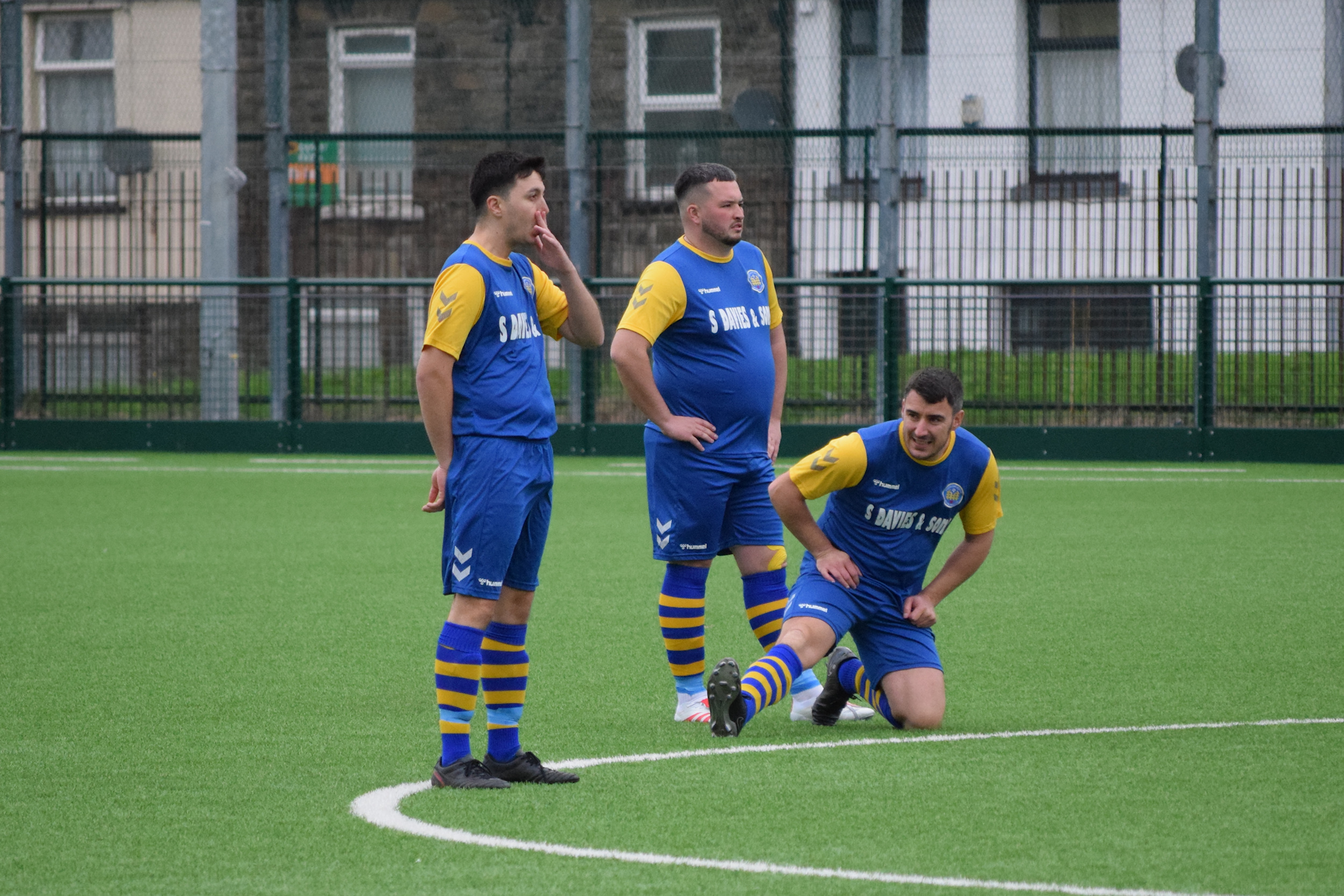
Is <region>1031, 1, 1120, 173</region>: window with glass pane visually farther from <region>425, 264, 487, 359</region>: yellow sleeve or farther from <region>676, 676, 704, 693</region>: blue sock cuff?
<region>425, 264, 487, 359</region>: yellow sleeve

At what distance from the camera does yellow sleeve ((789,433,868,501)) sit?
18.8 ft

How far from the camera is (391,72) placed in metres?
21.1

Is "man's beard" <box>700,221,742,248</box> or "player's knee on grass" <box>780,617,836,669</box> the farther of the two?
"man's beard" <box>700,221,742,248</box>

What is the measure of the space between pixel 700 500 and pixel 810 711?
31.2 inches

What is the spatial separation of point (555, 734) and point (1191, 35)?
15.4 meters

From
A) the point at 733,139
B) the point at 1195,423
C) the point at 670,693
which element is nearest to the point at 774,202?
the point at 733,139

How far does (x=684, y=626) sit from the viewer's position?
5.98m

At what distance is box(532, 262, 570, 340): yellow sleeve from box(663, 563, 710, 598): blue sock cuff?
3.51 ft

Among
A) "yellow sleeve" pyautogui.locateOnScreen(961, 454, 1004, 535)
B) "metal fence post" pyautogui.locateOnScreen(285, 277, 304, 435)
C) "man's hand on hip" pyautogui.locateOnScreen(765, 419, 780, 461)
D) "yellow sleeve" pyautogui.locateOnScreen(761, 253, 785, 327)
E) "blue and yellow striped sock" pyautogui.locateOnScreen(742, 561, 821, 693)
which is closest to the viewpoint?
"yellow sleeve" pyautogui.locateOnScreen(961, 454, 1004, 535)

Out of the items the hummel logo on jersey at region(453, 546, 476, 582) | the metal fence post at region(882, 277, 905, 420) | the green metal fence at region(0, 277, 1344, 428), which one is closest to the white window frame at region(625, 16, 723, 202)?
the green metal fence at region(0, 277, 1344, 428)

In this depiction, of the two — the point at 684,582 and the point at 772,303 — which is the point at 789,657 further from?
the point at 772,303

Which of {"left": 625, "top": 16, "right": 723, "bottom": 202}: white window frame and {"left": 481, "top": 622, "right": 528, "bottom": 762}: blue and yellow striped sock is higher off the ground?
{"left": 625, "top": 16, "right": 723, "bottom": 202}: white window frame

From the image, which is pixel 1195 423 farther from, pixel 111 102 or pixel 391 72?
pixel 111 102

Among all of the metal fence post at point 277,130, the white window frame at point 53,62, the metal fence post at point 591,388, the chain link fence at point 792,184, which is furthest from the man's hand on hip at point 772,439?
the white window frame at point 53,62
